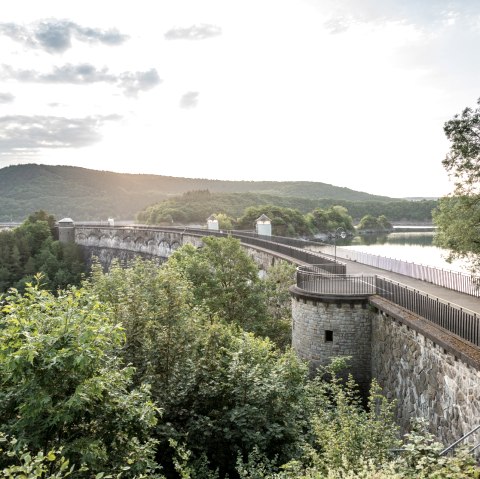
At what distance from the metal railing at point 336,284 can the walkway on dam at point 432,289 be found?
9.31 ft

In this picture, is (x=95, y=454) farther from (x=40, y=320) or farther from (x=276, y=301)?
(x=276, y=301)

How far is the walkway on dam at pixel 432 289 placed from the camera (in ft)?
53.2

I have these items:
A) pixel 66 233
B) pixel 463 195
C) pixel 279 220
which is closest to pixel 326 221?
pixel 279 220

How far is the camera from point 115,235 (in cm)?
7600

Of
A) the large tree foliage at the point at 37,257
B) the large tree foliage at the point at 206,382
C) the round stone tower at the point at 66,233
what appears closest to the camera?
the large tree foliage at the point at 206,382

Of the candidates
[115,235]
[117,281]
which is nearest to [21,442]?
[117,281]

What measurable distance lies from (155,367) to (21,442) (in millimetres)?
4291

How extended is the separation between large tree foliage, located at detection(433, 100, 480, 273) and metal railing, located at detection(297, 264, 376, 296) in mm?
9060

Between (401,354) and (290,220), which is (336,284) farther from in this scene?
(290,220)

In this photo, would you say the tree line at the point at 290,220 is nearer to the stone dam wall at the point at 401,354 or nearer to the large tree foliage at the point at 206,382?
the stone dam wall at the point at 401,354

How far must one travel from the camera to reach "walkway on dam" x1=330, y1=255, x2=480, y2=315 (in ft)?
53.2

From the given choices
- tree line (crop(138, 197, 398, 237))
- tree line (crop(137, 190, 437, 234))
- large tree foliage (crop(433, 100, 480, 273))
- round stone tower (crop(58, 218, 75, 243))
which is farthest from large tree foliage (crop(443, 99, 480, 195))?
round stone tower (crop(58, 218, 75, 243))

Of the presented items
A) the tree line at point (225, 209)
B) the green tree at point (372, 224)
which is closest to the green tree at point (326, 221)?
the tree line at point (225, 209)

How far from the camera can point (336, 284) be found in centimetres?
1733
